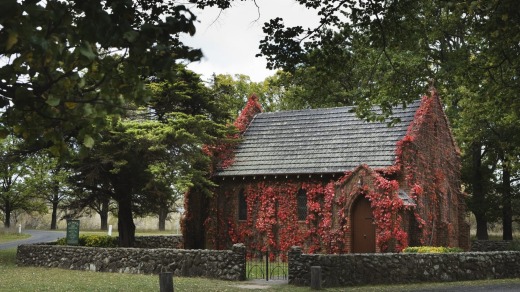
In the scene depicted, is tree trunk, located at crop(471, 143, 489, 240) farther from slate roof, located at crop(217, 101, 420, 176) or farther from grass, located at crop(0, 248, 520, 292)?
grass, located at crop(0, 248, 520, 292)

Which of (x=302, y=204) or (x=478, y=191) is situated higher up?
(x=478, y=191)

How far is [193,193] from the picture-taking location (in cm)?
3284

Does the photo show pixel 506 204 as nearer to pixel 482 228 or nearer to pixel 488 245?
pixel 482 228

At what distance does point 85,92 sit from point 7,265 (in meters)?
22.1

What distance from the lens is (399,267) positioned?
19766 millimetres

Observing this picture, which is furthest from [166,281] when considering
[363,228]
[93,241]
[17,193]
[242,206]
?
[17,193]

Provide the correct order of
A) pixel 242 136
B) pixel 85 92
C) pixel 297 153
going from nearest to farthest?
pixel 85 92 < pixel 297 153 < pixel 242 136

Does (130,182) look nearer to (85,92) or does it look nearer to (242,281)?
(242,281)

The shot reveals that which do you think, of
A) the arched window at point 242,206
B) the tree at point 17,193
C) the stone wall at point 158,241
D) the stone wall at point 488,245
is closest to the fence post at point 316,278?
the arched window at point 242,206

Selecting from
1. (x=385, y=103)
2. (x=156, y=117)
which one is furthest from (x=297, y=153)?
(x=385, y=103)

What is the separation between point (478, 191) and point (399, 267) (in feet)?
85.3

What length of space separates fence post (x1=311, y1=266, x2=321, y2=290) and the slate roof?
11.4 meters

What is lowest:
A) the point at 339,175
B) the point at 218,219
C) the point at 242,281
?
the point at 242,281

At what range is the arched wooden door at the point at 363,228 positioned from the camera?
1075 inches
